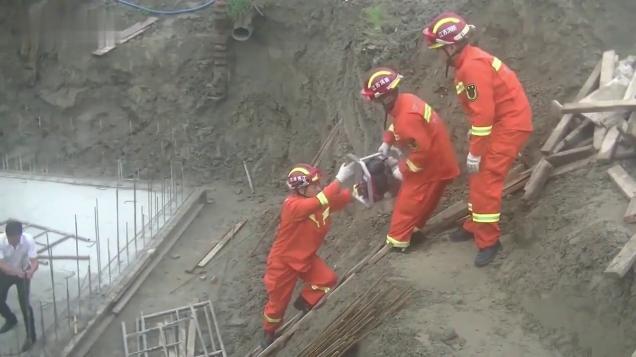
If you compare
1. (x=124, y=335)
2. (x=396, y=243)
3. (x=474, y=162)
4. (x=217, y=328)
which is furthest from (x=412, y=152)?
(x=124, y=335)

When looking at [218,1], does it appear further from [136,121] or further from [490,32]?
[490,32]

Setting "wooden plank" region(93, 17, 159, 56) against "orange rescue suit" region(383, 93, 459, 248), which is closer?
"orange rescue suit" region(383, 93, 459, 248)

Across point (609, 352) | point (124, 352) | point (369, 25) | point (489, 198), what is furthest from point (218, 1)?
point (609, 352)

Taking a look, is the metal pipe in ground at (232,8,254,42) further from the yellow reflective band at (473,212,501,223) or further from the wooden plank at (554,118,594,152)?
the yellow reflective band at (473,212,501,223)

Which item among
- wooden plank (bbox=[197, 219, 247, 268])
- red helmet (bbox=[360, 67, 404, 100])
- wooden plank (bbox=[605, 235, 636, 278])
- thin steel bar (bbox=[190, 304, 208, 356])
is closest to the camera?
wooden plank (bbox=[605, 235, 636, 278])

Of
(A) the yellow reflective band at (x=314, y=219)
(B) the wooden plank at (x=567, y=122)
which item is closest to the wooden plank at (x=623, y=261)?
(B) the wooden plank at (x=567, y=122)

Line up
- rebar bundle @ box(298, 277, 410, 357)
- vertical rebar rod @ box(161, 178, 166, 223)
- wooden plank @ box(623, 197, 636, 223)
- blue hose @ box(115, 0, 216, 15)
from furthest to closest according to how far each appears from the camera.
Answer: blue hose @ box(115, 0, 216, 15)
vertical rebar rod @ box(161, 178, 166, 223)
rebar bundle @ box(298, 277, 410, 357)
wooden plank @ box(623, 197, 636, 223)

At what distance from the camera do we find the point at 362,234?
875 cm

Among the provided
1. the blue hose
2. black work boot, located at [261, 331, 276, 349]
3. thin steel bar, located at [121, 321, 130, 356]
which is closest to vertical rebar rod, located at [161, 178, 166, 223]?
thin steel bar, located at [121, 321, 130, 356]

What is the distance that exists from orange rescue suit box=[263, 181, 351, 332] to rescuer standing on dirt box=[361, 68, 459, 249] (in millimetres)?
598

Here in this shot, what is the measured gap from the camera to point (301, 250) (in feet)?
24.5

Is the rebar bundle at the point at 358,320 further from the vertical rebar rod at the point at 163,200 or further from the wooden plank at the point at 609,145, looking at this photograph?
the vertical rebar rod at the point at 163,200

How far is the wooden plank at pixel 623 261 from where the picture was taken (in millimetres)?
5250

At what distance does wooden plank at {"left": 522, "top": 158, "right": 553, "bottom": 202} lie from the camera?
703 centimetres
